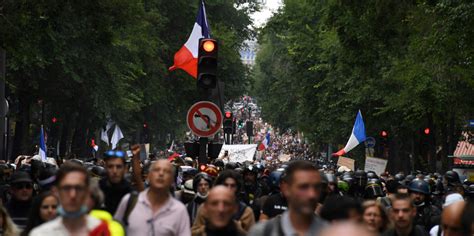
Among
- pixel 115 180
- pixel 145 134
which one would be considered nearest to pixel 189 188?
pixel 115 180

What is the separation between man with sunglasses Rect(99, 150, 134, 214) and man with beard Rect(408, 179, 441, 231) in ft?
14.8

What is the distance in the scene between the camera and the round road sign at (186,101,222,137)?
16.7 m

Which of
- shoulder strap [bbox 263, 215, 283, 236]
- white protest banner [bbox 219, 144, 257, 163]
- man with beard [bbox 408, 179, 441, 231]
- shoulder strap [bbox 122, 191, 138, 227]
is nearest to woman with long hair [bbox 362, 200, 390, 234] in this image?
shoulder strap [bbox 122, 191, 138, 227]

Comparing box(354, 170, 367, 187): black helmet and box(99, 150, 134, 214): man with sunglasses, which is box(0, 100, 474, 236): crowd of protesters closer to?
box(99, 150, 134, 214): man with sunglasses

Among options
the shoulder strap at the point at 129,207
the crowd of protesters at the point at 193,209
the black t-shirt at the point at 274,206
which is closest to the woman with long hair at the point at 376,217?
the crowd of protesters at the point at 193,209

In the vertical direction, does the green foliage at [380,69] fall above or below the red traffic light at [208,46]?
above

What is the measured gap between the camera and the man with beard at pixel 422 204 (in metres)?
13.8

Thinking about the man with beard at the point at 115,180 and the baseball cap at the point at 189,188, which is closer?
the man with beard at the point at 115,180

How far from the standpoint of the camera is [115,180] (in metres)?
10.4

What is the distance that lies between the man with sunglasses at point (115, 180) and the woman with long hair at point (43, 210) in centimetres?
103

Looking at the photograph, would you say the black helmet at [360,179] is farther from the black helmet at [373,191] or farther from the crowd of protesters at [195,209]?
the crowd of protesters at [195,209]

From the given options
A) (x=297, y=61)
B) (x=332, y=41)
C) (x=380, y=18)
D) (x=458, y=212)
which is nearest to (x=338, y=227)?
(x=458, y=212)

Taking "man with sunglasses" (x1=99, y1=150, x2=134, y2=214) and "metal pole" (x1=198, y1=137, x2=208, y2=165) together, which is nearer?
"man with sunglasses" (x1=99, y1=150, x2=134, y2=214)

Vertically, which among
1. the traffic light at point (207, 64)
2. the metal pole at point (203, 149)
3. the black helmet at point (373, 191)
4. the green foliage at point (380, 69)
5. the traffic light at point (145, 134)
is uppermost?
the green foliage at point (380, 69)
